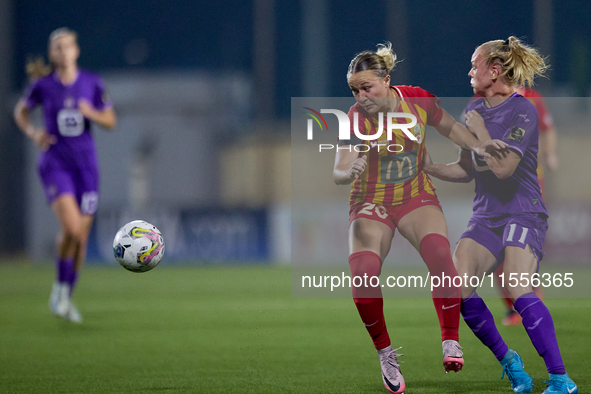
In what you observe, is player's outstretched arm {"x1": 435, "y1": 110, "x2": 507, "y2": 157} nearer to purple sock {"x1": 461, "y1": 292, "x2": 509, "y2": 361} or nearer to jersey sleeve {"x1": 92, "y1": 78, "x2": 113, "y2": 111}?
purple sock {"x1": 461, "y1": 292, "x2": 509, "y2": 361}

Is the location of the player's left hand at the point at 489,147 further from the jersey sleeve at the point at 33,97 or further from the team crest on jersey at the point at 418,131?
the jersey sleeve at the point at 33,97

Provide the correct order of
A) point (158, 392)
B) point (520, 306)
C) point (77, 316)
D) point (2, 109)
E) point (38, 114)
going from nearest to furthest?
1. point (520, 306)
2. point (158, 392)
3. point (77, 316)
4. point (38, 114)
5. point (2, 109)

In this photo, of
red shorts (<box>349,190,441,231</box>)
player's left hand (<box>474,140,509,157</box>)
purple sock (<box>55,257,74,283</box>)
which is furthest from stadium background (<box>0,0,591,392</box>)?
player's left hand (<box>474,140,509,157</box>)

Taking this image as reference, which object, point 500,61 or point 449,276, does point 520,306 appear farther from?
point 500,61

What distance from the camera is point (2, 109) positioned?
1880 centimetres

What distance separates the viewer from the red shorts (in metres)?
4.31

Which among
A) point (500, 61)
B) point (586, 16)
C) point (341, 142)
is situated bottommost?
point (341, 142)

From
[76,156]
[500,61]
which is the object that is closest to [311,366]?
[500,61]

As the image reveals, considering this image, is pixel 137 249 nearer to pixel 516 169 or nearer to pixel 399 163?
pixel 399 163

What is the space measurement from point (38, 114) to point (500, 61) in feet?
45.7

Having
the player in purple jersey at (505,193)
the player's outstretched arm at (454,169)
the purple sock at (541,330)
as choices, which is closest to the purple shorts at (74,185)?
the player's outstretched arm at (454,169)

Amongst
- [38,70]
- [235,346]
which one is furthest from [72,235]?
[235,346]

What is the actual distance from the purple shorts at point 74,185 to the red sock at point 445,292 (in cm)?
421

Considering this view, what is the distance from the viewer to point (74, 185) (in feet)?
24.8
